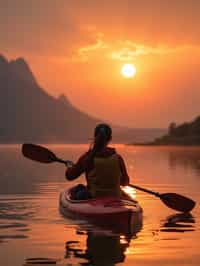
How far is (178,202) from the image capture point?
14.5 m

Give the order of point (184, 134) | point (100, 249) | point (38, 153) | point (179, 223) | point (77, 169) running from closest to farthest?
1. point (100, 249)
2. point (77, 169)
3. point (179, 223)
4. point (38, 153)
5. point (184, 134)

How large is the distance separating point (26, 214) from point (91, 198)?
67.4 inches

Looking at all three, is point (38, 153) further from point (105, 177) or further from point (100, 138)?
point (100, 138)

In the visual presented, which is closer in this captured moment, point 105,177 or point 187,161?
point 105,177

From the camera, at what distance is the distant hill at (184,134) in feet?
494

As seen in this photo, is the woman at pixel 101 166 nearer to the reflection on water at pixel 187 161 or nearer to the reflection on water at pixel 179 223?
the reflection on water at pixel 179 223

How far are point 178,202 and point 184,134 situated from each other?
145925 mm

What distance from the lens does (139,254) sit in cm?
938

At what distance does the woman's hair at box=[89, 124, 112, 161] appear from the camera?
12094mm

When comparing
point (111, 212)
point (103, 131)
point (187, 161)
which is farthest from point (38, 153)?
point (187, 161)

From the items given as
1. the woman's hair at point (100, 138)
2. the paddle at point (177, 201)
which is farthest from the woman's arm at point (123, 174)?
the paddle at point (177, 201)

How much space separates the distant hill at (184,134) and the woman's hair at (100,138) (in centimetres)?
13481

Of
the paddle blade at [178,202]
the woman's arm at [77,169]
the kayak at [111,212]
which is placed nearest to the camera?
the kayak at [111,212]

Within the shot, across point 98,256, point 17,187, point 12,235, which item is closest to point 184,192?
point 17,187
